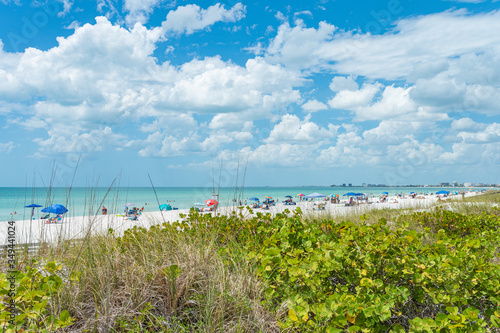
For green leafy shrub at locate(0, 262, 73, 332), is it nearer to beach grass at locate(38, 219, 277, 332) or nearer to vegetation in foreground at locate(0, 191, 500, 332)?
vegetation in foreground at locate(0, 191, 500, 332)

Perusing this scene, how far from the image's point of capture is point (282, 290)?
3.15 metres

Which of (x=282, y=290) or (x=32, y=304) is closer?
(x=32, y=304)

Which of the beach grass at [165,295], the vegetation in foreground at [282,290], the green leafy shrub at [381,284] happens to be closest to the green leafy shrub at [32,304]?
the vegetation in foreground at [282,290]

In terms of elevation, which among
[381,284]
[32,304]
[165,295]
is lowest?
[165,295]

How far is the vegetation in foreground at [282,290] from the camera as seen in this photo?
8.00ft

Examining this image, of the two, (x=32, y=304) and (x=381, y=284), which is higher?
(x=381, y=284)

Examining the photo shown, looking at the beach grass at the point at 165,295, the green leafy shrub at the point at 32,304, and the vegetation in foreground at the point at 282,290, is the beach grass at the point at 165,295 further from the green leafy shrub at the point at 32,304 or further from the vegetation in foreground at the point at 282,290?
the green leafy shrub at the point at 32,304

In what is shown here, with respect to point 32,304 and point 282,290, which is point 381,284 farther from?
point 32,304

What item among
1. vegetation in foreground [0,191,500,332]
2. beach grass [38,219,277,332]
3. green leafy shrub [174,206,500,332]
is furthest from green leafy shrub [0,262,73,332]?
green leafy shrub [174,206,500,332]

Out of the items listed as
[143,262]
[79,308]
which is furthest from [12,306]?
[143,262]

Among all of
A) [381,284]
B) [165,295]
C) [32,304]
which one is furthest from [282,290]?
[32,304]

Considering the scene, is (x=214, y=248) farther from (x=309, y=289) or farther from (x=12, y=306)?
(x=12, y=306)

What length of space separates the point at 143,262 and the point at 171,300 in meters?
0.65

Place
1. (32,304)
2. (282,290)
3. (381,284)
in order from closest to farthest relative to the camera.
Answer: (32,304) → (381,284) → (282,290)
